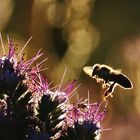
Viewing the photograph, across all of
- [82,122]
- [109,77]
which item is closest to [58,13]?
[109,77]

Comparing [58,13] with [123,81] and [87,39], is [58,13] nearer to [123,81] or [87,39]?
[87,39]

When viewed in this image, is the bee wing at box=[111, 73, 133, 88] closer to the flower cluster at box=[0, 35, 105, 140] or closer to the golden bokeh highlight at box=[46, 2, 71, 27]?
the flower cluster at box=[0, 35, 105, 140]

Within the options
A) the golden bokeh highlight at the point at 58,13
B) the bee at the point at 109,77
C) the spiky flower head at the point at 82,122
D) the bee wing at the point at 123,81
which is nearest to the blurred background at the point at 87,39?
the golden bokeh highlight at the point at 58,13

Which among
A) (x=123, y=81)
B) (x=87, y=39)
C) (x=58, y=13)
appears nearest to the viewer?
(x=123, y=81)

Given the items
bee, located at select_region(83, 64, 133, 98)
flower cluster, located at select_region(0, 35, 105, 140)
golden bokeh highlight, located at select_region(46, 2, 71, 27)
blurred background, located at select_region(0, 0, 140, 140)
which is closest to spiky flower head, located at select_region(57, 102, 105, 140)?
flower cluster, located at select_region(0, 35, 105, 140)

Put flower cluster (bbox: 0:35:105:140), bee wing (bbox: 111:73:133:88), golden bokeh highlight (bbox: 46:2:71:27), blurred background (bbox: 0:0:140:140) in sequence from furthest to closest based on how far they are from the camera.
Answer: golden bokeh highlight (bbox: 46:2:71:27) → blurred background (bbox: 0:0:140:140) → bee wing (bbox: 111:73:133:88) → flower cluster (bbox: 0:35:105:140)
